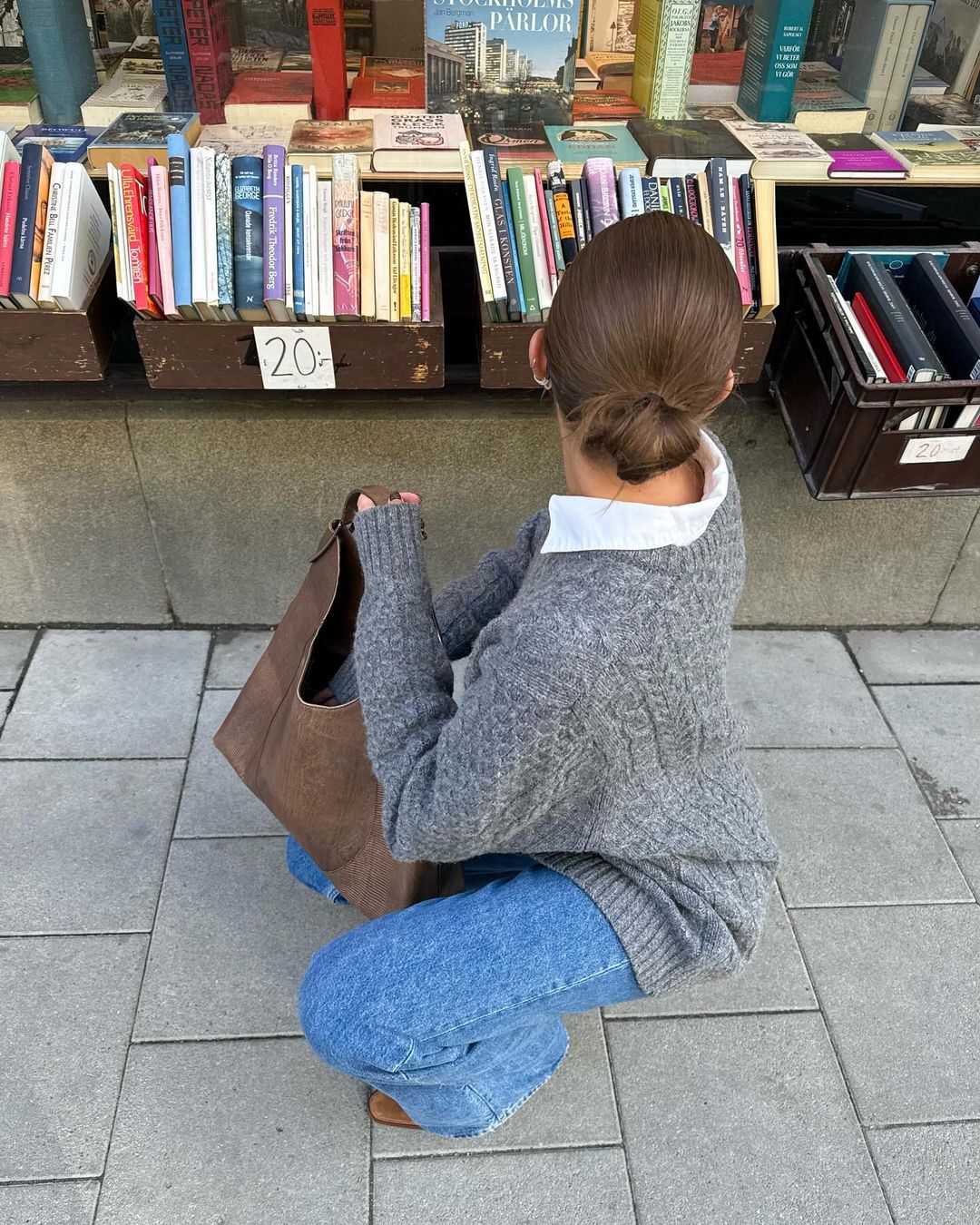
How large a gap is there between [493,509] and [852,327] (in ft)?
3.17

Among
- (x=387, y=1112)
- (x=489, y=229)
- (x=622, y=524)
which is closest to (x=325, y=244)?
(x=489, y=229)

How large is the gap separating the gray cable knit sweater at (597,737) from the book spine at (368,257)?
753mm

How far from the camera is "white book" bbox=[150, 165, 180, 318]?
171cm

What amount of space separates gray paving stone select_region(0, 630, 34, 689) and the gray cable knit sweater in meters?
1.55

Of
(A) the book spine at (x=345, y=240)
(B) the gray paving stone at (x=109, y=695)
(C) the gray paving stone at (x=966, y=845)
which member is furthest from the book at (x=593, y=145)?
(C) the gray paving stone at (x=966, y=845)

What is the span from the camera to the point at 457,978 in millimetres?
1202

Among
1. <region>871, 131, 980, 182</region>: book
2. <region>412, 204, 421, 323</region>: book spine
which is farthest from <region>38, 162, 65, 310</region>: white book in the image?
<region>871, 131, 980, 182</region>: book

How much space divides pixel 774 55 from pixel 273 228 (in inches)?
57.4

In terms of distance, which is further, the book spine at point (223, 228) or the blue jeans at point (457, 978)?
the book spine at point (223, 228)

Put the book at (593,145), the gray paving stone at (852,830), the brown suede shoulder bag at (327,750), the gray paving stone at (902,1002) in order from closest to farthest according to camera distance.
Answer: the brown suede shoulder bag at (327,750) < the gray paving stone at (902,1002) < the gray paving stone at (852,830) < the book at (593,145)

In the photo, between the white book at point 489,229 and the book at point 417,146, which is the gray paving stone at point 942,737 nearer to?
the white book at point 489,229

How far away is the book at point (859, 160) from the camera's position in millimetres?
2133

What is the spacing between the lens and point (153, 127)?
2.03 metres

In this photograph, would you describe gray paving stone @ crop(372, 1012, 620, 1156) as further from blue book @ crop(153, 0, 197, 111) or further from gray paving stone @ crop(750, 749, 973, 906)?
blue book @ crop(153, 0, 197, 111)
